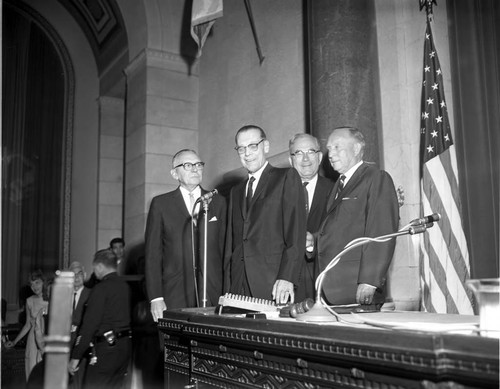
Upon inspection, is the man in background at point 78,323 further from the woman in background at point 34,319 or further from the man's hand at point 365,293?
the man's hand at point 365,293

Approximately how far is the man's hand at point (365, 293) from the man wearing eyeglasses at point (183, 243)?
1197mm

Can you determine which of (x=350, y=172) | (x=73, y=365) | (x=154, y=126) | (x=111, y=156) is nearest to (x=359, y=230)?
(x=350, y=172)

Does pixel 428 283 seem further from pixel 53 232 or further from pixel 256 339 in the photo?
pixel 53 232

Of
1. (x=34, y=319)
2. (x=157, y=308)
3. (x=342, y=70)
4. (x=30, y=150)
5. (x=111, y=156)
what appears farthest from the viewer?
(x=111, y=156)

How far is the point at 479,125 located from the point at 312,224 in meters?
1.90

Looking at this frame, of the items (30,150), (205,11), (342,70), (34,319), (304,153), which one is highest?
(205,11)

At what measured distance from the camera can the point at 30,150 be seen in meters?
11.5

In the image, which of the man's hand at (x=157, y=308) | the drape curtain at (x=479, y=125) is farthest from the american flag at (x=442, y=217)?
the man's hand at (x=157, y=308)

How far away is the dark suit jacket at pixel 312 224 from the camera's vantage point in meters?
3.62

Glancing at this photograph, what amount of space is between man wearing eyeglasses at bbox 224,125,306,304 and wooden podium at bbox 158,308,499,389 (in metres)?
0.58

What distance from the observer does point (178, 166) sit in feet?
12.7

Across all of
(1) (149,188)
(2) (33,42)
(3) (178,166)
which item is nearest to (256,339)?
(3) (178,166)

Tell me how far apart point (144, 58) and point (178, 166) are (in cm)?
582

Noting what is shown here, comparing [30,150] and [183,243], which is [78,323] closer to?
[183,243]
